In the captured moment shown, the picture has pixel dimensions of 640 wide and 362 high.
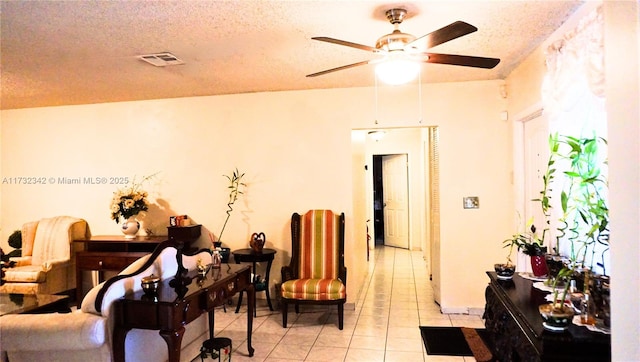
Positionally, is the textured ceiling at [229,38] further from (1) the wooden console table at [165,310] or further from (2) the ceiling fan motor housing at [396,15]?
(1) the wooden console table at [165,310]

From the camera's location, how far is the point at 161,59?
11.0 ft

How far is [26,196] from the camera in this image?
17.9 ft

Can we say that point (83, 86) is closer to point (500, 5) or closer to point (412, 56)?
point (412, 56)

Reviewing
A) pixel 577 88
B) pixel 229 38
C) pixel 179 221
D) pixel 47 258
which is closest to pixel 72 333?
pixel 229 38

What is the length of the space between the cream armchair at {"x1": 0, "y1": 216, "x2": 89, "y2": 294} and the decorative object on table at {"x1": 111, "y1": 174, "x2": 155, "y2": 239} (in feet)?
2.29

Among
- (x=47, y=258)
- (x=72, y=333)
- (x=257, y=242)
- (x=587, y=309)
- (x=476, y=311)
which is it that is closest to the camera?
(x=587, y=309)

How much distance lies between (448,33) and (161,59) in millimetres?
2441

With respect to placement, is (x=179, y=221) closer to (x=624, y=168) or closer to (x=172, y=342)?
(x=172, y=342)

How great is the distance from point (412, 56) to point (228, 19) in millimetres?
1212

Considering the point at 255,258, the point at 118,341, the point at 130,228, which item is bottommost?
the point at 118,341

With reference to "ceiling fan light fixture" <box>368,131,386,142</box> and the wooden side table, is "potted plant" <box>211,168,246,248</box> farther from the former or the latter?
"ceiling fan light fixture" <box>368,131,386,142</box>

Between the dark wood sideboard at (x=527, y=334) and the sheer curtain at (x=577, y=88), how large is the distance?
49 cm

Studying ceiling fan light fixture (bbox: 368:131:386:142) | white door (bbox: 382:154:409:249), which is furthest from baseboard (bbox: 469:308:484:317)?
white door (bbox: 382:154:409:249)

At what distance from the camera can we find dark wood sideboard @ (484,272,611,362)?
1.67m
